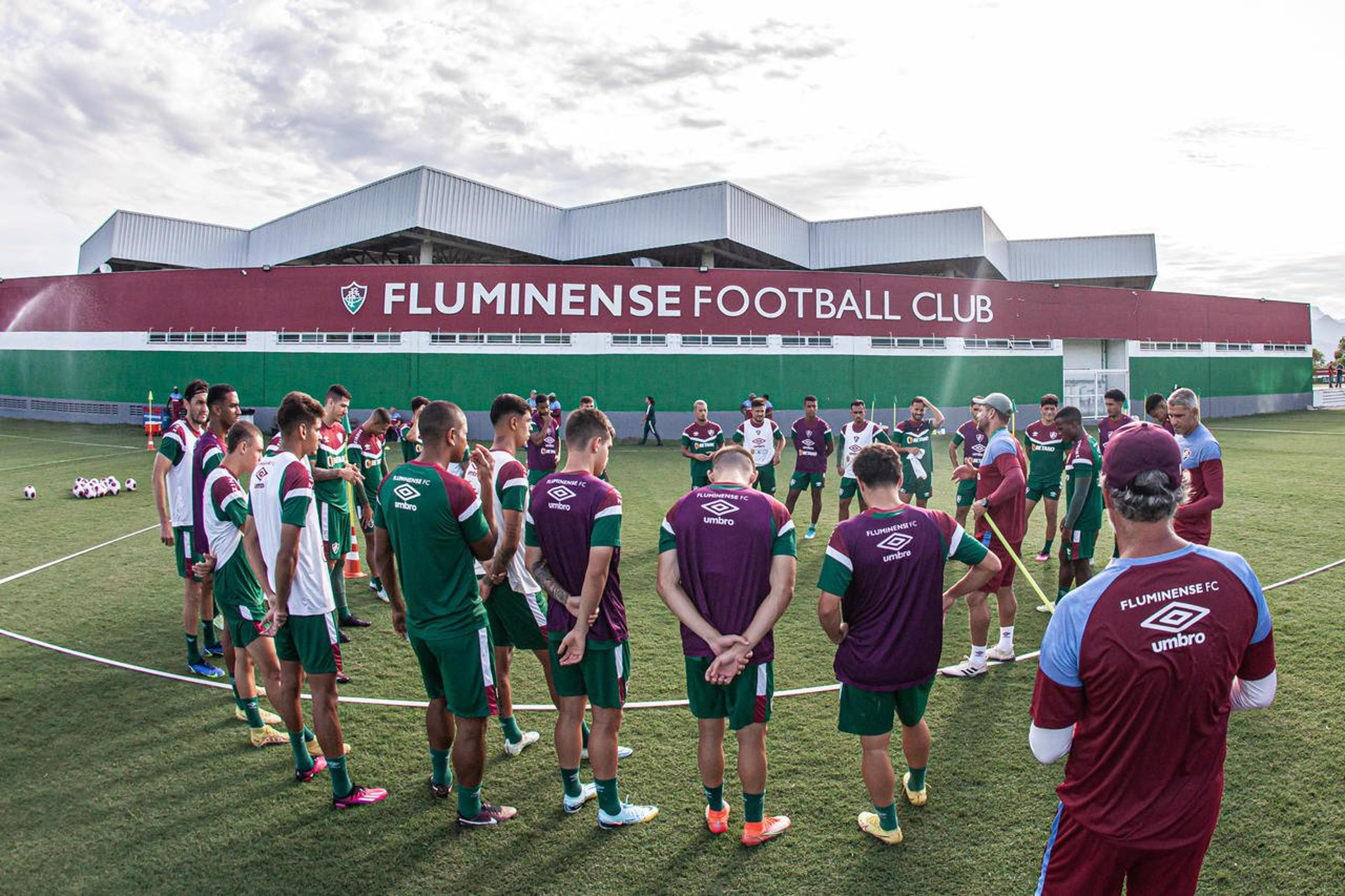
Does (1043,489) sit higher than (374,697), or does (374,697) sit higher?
(1043,489)

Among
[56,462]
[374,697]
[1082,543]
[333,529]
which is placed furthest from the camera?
[56,462]

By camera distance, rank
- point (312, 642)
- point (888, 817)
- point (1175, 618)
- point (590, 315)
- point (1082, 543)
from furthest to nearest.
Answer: point (590, 315) < point (1082, 543) < point (312, 642) < point (888, 817) < point (1175, 618)

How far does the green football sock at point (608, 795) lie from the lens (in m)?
4.18

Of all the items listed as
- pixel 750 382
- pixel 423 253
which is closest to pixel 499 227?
pixel 423 253

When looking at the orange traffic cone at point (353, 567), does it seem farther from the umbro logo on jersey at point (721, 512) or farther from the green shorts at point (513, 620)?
the umbro logo on jersey at point (721, 512)

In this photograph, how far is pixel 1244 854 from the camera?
3787 mm

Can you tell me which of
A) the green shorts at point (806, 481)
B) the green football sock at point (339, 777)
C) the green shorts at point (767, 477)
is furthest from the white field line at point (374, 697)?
the green shorts at point (767, 477)

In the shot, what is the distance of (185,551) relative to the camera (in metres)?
6.72

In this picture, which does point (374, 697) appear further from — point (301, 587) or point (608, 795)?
point (608, 795)

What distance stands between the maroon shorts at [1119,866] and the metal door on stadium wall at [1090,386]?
34480mm

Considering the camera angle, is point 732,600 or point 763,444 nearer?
point 732,600

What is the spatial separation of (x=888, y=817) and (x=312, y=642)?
3.16m

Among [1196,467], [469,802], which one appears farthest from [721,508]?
[1196,467]

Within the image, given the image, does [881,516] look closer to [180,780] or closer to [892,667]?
[892,667]
